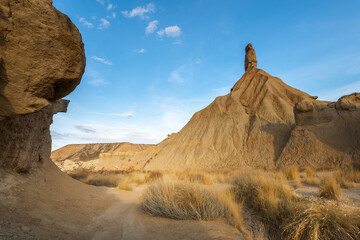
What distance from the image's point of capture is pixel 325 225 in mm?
3027

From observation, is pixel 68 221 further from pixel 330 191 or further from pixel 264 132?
pixel 264 132

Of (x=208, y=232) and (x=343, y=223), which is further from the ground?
(x=343, y=223)

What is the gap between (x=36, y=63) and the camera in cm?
260

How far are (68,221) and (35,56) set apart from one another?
3.03m

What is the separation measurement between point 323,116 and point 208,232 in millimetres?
18645

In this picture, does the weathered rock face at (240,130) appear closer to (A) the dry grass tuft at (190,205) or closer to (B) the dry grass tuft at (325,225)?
(A) the dry grass tuft at (190,205)

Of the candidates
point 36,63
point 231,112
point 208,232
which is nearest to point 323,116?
point 231,112

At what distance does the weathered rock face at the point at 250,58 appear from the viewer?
124ft

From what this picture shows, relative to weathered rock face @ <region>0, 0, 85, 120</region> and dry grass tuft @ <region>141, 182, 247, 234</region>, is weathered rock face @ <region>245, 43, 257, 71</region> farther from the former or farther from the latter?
weathered rock face @ <region>0, 0, 85, 120</region>

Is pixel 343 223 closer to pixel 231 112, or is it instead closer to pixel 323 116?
pixel 323 116

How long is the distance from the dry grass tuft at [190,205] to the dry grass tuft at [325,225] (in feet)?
3.21

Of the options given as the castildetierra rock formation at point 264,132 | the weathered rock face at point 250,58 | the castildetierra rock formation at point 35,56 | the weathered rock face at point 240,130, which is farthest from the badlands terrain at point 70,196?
the weathered rock face at point 250,58

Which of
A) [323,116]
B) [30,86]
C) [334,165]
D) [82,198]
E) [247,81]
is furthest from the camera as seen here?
[247,81]

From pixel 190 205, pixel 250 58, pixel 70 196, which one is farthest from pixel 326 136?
pixel 250 58
